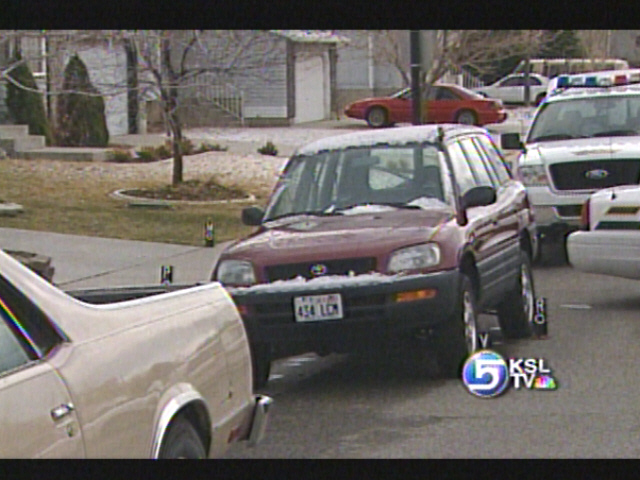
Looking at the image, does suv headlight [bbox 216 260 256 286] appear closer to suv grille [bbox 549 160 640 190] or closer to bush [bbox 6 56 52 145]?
suv grille [bbox 549 160 640 190]

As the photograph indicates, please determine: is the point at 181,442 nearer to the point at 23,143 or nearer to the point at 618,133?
the point at 618,133

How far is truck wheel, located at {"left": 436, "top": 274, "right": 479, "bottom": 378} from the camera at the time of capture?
852cm

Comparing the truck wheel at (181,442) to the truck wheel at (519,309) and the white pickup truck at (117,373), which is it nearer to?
the white pickup truck at (117,373)

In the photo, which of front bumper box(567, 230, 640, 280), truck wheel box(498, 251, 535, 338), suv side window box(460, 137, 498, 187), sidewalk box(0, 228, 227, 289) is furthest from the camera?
sidewalk box(0, 228, 227, 289)

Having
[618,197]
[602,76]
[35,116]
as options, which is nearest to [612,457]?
[618,197]

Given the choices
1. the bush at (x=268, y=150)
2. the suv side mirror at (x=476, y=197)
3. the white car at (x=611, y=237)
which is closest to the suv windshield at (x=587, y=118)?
the white car at (x=611, y=237)

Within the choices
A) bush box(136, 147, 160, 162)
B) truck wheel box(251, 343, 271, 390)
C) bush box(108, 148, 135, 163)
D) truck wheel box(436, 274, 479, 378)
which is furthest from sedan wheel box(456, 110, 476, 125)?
truck wheel box(251, 343, 271, 390)

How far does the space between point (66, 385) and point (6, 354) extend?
0.23 metres

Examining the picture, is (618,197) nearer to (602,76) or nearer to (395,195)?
(395,195)

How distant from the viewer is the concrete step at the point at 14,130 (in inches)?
1048

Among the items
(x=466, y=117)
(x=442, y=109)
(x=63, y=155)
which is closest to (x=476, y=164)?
(x=63, y=155)

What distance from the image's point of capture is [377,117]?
3941 cm

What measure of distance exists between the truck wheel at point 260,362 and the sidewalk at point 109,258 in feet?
14.6

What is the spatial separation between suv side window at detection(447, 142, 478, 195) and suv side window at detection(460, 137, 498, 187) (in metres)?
0.09
